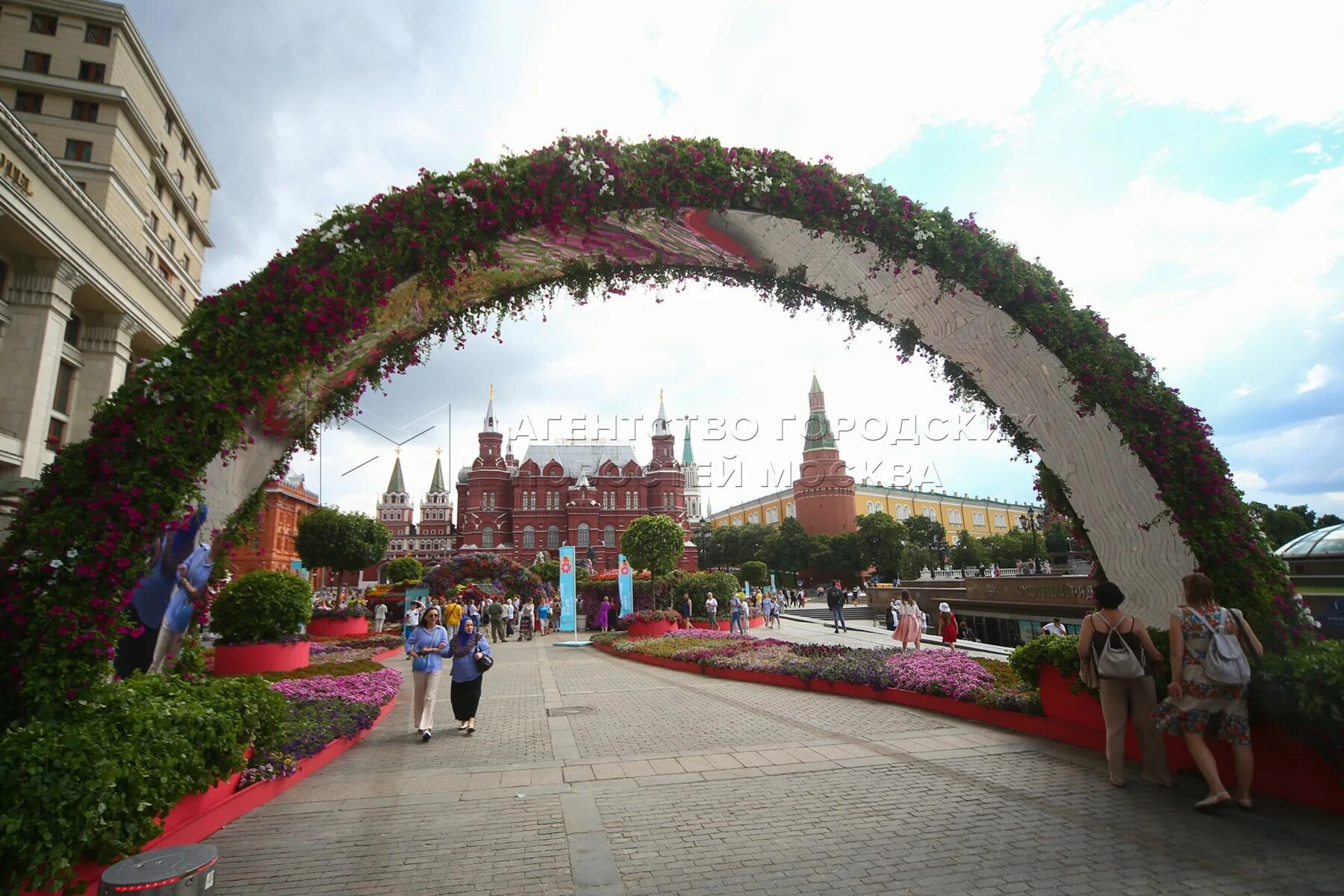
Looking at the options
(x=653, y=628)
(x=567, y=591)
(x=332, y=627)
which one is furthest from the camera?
(x=567, y=591)

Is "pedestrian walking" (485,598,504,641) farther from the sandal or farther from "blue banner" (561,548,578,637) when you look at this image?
the sandal

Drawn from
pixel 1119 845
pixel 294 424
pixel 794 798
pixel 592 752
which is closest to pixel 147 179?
pixel 294 424

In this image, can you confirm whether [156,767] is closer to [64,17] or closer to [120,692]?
[120,692]

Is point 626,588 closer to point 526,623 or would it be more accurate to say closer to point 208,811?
point 526,623

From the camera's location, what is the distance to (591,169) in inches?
222

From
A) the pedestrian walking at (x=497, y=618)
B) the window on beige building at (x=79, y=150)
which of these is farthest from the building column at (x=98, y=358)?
the pedestrian walking at (x=497, y=618)

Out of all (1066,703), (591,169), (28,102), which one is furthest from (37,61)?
(1066,703)

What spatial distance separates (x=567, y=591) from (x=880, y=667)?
1695 centimetres

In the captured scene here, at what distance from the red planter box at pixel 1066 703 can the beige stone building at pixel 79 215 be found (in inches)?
825

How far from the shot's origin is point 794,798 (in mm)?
5195

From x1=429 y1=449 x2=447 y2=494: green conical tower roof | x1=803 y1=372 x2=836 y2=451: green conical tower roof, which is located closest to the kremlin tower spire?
x1=803 y1=372 x2=836 y2=451: green conical tower roof

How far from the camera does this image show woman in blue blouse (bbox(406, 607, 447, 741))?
7.90 meters

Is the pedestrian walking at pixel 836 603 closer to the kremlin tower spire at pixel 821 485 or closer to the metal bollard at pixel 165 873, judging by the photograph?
the metal bollard at pixel 165 873

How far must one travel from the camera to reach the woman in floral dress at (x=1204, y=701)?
15.2ft
